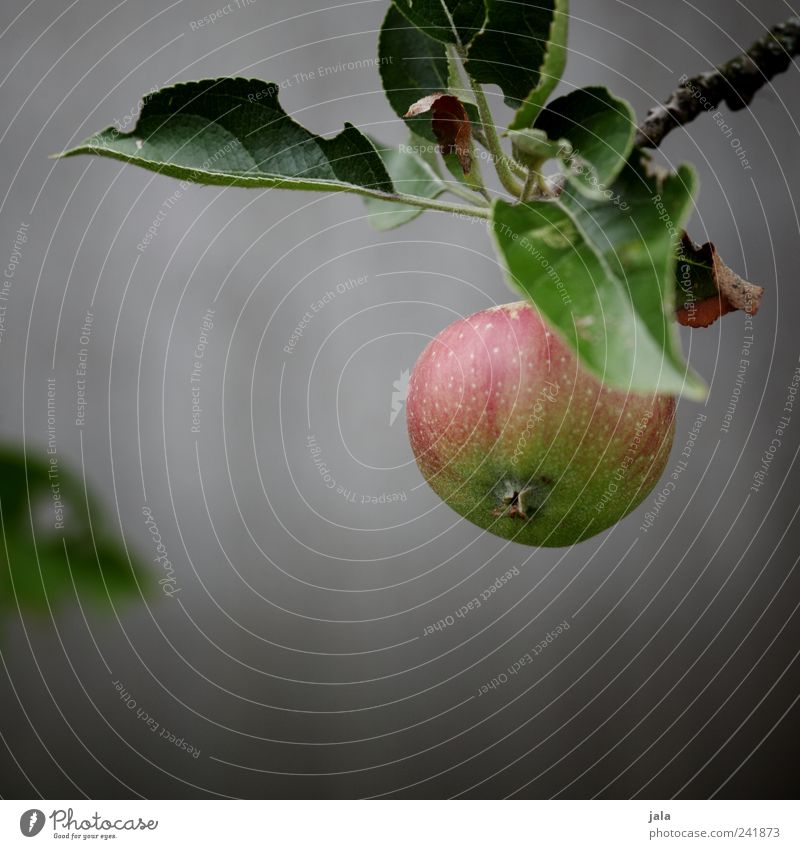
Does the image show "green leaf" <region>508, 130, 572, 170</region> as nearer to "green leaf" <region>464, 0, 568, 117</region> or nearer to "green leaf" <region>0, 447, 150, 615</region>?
"green leaf" <region>464, 0, 568, 117</region>

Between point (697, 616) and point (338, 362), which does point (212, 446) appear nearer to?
point (338, 362)

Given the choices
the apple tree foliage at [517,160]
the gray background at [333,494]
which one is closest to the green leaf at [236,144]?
the apple tree foliage at [517,160]

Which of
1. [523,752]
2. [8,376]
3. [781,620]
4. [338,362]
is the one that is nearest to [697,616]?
[781,620]

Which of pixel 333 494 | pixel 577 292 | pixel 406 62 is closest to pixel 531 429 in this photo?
pixel 577 292

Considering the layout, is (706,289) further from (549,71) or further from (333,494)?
(333,494)

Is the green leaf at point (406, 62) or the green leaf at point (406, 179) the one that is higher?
the green leaf at point (406, 62)

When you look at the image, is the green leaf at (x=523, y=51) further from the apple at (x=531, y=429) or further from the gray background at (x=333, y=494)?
the gray background at (x=333, y=494)
